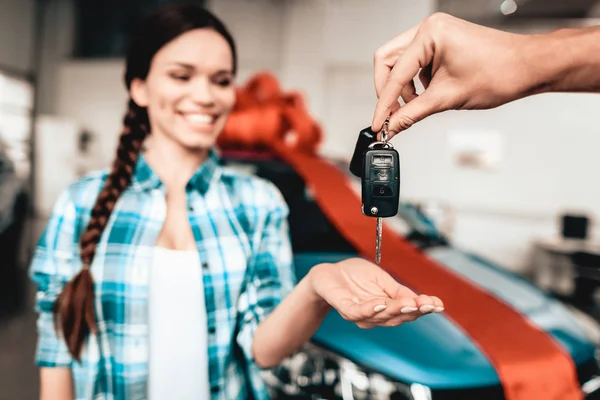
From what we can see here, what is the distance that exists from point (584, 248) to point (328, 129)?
1972mm

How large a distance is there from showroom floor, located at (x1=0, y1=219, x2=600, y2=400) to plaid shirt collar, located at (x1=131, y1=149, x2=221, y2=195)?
21.7 inches

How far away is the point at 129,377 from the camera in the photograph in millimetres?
632

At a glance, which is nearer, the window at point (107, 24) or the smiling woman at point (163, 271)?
the smiling woman at point (163, 271)

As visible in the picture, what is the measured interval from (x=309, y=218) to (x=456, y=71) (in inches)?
39.2

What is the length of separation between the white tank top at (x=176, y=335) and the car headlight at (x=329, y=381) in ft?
1.00

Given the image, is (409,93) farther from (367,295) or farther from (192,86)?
(192,86)

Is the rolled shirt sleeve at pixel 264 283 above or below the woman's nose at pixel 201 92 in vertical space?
below

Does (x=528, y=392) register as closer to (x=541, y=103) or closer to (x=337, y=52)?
(x=337, y=52)

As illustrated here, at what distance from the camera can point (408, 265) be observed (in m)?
1.07

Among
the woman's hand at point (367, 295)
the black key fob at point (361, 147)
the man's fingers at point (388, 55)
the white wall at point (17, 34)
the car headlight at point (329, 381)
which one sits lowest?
the car headlight at point (329, 381)

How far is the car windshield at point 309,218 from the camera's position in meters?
1.18

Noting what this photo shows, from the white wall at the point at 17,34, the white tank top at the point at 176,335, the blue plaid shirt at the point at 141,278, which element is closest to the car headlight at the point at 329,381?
the blue plaid shirt at the point at 141,278

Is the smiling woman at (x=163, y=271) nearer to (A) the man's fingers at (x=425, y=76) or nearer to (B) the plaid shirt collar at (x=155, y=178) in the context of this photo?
(B) the plaid shirt collar at (x=155, y=178)

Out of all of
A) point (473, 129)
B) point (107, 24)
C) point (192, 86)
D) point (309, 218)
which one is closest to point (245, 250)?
point (192, 86)
